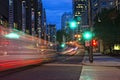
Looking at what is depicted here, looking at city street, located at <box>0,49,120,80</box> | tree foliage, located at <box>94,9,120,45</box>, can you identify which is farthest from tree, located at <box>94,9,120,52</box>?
city street, located at <box>0,49,120,80</box>

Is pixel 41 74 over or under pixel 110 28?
under

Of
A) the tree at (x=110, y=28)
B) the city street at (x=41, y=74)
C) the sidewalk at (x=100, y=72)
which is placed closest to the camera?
the city street at (x=41, y=74)

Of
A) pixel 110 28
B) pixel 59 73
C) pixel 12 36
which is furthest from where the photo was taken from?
pixel 110 28

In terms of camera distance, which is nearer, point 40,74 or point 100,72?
point 40,74

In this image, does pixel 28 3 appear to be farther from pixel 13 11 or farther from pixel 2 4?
pixel 2 4

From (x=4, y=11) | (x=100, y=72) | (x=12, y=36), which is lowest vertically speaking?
(x=100, y=72)

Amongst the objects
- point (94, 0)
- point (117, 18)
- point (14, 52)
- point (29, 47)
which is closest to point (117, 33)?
point (117, 18)

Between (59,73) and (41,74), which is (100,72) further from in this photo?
(41,74)

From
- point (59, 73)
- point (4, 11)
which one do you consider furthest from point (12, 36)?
point (4, 11)

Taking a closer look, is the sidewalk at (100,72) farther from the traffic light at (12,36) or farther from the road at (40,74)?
the traffic light at (12,36)

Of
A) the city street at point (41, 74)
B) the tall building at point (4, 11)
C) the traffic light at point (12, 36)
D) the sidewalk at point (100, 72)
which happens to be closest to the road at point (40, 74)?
the city street at point (41, 74)

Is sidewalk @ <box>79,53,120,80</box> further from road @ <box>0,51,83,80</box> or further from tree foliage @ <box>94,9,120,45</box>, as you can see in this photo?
tree foliage @ <box>94,9,120,45</box>

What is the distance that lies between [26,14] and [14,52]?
17180 cm

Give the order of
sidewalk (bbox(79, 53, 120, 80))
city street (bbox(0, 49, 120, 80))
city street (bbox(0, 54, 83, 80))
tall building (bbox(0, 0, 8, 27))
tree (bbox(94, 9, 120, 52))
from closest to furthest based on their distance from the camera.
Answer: city street (bbox(0, 54, 83, 80))
city street (bbox(0, 49, 120, 80))
sidewalk (bbox(79, 53, 120, 80))
tree (bbox(94, 9, 120, 52))
tall building (bbox(0, 0, 8, 27))
